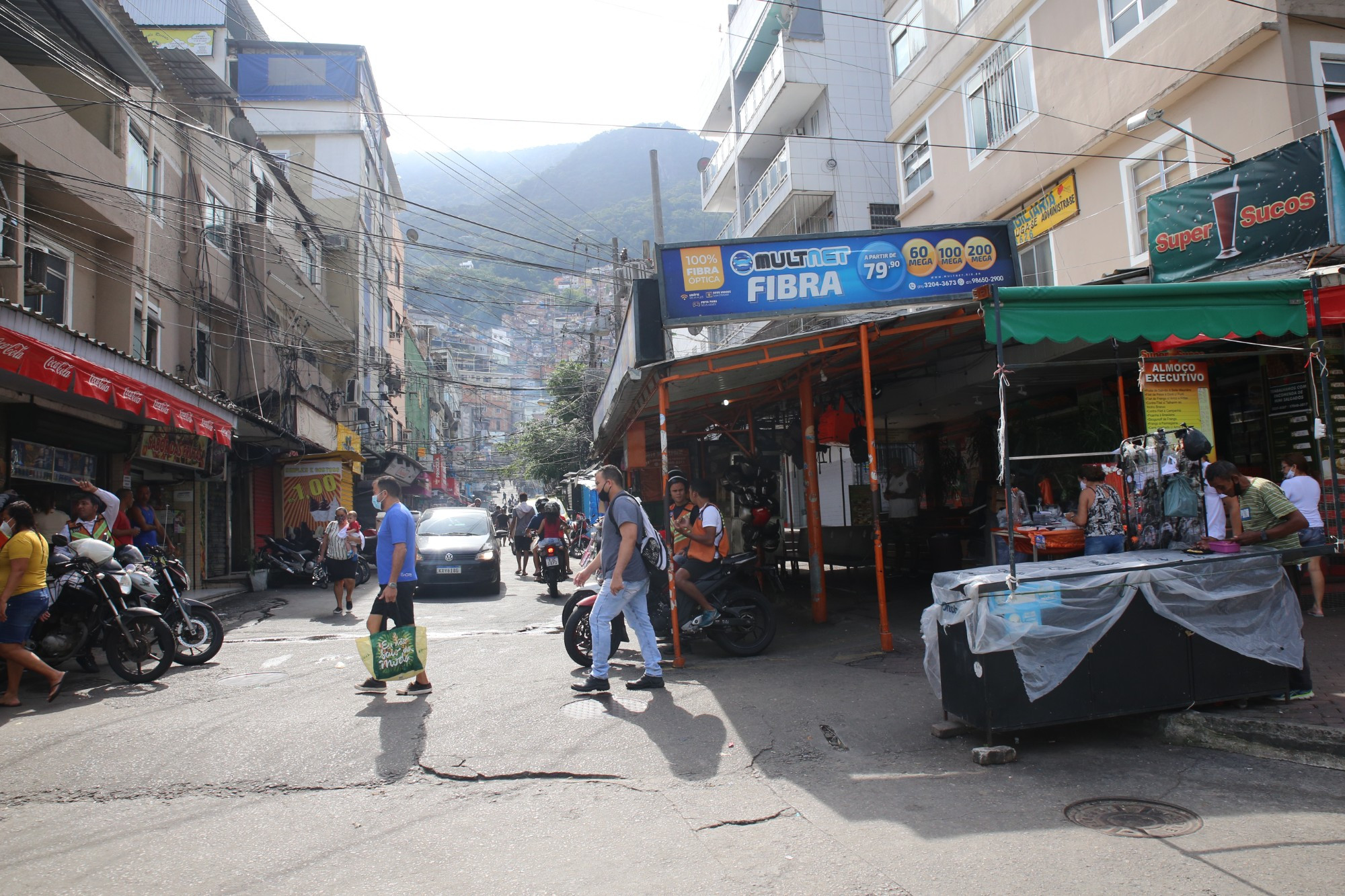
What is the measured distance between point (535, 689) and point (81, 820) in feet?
10.6

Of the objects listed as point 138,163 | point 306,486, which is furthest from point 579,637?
point 306,486

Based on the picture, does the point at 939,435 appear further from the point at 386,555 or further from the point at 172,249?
the point at 172,249

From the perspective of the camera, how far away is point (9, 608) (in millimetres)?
6574

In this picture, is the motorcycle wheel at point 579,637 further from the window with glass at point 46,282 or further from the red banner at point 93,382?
the window with glass at point 46,282

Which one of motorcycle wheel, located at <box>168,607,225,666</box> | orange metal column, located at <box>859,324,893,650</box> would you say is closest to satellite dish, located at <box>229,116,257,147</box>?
motorcycle wheel, located at <box>168,607,225,666</box>

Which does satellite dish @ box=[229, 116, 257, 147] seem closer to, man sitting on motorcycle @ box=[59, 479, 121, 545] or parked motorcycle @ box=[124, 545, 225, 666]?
man sitting on motorcycle @ box=[59, 479, 121, 545]

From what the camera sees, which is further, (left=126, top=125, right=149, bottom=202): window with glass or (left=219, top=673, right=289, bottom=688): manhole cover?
(left=126, top=125, right=149, bottom=202): window with glass

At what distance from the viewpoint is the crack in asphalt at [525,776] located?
4832 millimetres

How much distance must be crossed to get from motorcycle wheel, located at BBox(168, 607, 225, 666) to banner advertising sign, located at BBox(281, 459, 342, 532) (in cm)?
1317

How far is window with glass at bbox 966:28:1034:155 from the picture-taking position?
571 inches

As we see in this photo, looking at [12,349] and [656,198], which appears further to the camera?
[656,198]

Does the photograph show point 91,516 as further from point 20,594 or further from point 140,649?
point 20,594

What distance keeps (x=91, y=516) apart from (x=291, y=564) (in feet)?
26.0

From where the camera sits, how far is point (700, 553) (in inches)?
322
